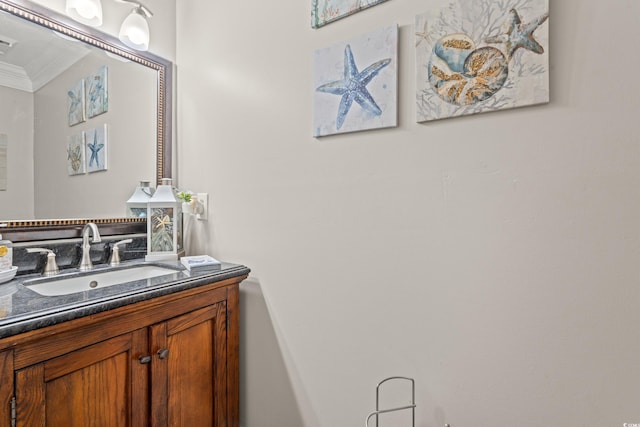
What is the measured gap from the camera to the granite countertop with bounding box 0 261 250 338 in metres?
0.67

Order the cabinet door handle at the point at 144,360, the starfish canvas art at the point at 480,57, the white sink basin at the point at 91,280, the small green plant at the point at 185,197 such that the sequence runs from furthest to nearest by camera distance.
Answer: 1. the small green plant at the point at 185,197
2. the white sink basin at the point at 91,280
3. the cabinet door handle at the point at 144,360
4. the starfish canvas art at the point at 480,57

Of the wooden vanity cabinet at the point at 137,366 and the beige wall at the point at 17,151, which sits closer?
the wooden vanity cabinet at the point at 137,366

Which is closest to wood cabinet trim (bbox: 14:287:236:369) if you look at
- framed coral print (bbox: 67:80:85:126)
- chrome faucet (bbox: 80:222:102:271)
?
chrome faucet (bbox: 80:222:102:271)

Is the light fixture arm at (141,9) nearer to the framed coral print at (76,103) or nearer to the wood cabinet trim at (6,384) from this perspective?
the framed coral print at (76,103)

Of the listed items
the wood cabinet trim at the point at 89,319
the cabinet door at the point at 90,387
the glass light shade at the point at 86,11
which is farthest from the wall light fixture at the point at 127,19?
the cabinet door at the point at 90,387

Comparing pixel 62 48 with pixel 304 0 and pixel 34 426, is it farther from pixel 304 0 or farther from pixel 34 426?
pixel 34 426

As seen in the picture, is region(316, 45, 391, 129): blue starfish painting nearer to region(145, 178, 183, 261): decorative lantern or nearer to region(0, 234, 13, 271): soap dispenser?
region(145, 178, 183, 261): decorative lantern

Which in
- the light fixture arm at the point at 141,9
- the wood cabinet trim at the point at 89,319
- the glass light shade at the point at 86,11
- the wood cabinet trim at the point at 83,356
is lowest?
the wood cabinet trim at the point at 83,356

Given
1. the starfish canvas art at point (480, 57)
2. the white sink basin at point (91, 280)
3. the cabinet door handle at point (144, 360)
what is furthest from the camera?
the white sink basin at point (91, 280)

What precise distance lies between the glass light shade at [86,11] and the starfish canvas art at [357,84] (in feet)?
2.99

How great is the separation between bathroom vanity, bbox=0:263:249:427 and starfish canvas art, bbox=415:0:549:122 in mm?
980

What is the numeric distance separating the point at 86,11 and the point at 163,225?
0.89 m

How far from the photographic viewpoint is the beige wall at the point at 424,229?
0.73 m

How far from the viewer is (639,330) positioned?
27.2 inches
